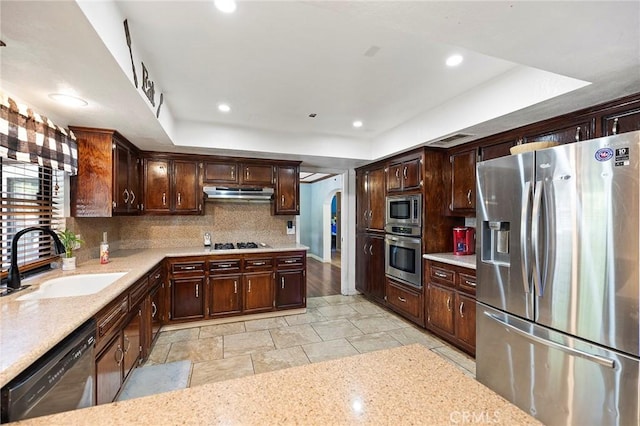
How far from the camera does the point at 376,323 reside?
12.5 feet

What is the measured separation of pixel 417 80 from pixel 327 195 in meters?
5.60

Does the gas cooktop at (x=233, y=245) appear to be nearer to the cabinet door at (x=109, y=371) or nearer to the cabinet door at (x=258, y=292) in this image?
the cabinet door at (x=258, y=292)

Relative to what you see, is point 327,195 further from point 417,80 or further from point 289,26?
point 289,26

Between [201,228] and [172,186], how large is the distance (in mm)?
754

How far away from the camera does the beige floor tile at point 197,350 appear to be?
2908 millimetres

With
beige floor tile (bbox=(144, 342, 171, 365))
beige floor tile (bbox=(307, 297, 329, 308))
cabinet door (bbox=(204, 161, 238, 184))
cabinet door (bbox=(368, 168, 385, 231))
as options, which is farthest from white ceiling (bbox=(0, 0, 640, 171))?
beige floor tile (bbox=(307, 297, 329, 308))

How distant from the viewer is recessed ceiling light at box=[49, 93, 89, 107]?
1.96m

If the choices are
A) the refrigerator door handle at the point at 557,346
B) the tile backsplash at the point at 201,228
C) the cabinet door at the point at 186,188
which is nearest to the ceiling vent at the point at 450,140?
the refrigerator door handle at the point at 557,346

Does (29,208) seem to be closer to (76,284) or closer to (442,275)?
(76,284)

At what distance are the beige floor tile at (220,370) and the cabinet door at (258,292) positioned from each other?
96cm

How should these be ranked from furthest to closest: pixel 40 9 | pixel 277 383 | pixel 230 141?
pixel 230 141 → pixel 40 9 → pixel 277 383

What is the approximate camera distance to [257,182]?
4.17 meters

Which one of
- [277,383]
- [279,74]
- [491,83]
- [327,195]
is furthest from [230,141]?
[327,195]

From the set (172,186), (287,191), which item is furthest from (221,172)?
(287,191)
